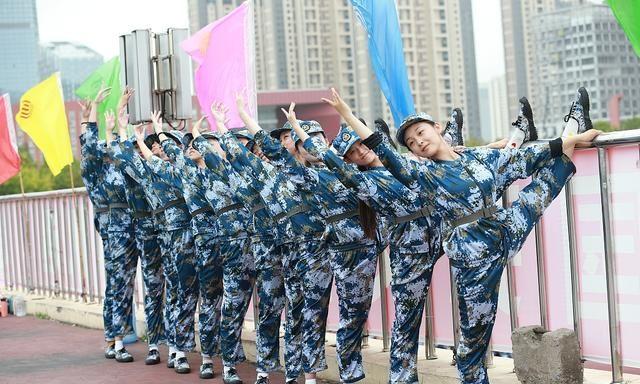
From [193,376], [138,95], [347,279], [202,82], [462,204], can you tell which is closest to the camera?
[462,204]

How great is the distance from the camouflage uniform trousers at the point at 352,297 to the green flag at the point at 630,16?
1.99 meters

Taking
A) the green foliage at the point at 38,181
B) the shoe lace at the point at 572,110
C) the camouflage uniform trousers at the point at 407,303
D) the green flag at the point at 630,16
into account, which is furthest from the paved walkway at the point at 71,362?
the green foliage at the point at 38,181

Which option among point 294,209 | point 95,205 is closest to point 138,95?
point 95,205

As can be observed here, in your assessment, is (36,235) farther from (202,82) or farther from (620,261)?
(620,261)

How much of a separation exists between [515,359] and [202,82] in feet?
18.4

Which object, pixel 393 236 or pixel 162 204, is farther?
pixel 162 204

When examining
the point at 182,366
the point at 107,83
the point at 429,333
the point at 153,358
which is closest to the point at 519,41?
the point at 107,83

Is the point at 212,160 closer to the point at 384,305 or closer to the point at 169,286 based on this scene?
the point at 384,305

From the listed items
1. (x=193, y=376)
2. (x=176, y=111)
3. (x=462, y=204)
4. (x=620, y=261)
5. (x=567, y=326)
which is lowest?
(x=193, y=376)

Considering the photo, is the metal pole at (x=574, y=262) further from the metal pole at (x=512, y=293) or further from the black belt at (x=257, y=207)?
the black belt at (x=257, y=207)

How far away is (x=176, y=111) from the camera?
10.4m

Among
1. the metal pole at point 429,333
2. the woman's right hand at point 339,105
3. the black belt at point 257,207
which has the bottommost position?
the metal pole at point 429,333

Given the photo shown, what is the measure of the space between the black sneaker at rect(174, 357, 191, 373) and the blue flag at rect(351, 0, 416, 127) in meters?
2.86

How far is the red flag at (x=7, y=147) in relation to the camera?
1424 centimetres
